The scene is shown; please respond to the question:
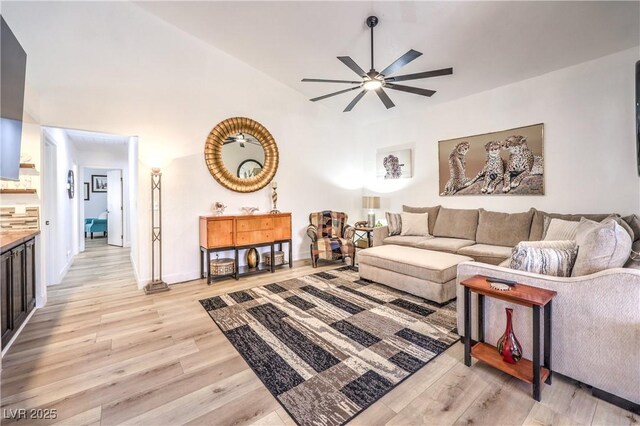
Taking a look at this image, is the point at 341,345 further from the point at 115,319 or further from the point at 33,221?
the point at 33,221

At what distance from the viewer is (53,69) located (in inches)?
125

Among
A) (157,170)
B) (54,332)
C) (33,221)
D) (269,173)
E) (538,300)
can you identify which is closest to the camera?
(538,300)

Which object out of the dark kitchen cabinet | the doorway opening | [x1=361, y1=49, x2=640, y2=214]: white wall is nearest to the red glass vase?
[x1=361, y1=49, x2=640, y2=214]: white wall

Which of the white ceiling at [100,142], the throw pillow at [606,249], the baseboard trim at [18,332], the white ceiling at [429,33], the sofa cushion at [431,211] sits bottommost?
the baseboard trim at [18,332]

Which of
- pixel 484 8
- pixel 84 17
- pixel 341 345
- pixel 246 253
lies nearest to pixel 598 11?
pixel 484 8

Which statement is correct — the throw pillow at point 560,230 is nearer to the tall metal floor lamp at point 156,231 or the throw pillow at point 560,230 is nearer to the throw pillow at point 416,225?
the throw pillow at point 416,225

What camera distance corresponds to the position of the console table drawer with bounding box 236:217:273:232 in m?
4.19

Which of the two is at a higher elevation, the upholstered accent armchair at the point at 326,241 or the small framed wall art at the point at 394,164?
the small framed wall art at the point at 394,164

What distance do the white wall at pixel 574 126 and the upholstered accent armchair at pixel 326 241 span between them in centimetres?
187

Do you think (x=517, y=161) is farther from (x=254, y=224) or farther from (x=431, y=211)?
(x=254, y=224)

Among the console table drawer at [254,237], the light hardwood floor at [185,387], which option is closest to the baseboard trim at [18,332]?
the light hardwood floor at [185,387]

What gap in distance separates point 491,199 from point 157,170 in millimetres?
4954

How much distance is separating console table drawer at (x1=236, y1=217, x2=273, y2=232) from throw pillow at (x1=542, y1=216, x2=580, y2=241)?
3738mm

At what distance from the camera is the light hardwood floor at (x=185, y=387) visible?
156 centimetres
